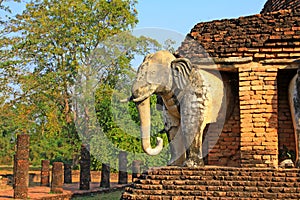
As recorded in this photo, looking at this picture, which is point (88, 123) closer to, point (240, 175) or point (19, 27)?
point (19, 27)

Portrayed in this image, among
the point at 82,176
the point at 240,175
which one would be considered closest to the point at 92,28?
the point at 82,176

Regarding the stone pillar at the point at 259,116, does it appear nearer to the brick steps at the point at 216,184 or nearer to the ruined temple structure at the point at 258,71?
the ruined temple structure at the point at 258,71

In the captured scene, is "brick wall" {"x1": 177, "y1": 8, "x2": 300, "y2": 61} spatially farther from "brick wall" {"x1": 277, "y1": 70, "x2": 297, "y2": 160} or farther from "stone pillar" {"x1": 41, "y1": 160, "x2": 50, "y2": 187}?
"stone pillar" {"x1": 41, "y1": 160, "x2": 50, "y2": 187}

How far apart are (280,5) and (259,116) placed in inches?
140

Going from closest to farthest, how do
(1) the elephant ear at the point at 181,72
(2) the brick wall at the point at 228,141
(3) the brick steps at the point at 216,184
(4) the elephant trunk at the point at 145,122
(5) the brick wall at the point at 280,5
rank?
(3) the brick steps at the point at 216,184 < (4) the elephant trunk at the point at 145,122 < (1) the elephant ear at the point at 181,72 < (2) the brick wall at the point at 228,141 < (5) the brick wall at the point at 280,5

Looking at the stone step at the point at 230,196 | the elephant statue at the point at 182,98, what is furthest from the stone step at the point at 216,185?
the elephant statue at the point at 182,98

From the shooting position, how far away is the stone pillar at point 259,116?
7656 millimetres

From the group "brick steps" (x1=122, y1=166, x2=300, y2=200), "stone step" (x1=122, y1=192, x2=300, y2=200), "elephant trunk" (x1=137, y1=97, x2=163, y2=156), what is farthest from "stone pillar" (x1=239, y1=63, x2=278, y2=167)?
"elephant trunk" (x1=137, y1=97, x2=163, y2=156)

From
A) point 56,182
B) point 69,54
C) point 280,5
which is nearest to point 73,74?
point 69,54

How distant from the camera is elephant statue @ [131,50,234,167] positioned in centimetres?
767

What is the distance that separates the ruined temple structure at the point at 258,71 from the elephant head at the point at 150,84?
46cm

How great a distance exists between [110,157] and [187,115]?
1810 cm

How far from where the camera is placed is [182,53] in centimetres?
834

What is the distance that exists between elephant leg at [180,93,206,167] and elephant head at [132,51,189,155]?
0.36 meters
